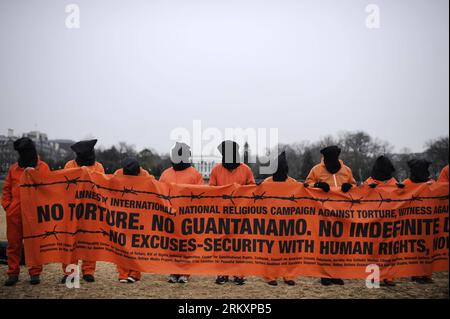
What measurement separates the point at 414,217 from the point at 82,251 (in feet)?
19.6

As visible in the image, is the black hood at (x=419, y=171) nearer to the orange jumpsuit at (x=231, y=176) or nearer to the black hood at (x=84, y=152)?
the orange jumpsuit at (x=231, y=176)

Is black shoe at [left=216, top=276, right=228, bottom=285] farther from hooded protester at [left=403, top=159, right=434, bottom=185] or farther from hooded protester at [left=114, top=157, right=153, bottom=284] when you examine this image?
hooded protester at [left=403, top=159, right=434, bottom=185]

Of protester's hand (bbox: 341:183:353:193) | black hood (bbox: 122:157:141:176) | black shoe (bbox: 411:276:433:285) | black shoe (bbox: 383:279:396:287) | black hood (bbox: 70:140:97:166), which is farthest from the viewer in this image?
black hood (bbox: 70:140:97:166)

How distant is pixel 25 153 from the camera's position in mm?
6434

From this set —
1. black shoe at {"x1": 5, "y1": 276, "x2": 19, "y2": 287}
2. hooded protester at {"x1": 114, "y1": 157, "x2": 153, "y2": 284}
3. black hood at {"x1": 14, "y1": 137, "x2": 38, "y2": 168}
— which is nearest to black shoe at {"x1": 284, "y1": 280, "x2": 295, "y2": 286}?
hooded protester at {"x1": 114, "y1": 157, "x2": 153, "y2": 284}

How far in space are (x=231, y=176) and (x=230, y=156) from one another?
0.41 m

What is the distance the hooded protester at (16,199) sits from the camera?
21.0 feet

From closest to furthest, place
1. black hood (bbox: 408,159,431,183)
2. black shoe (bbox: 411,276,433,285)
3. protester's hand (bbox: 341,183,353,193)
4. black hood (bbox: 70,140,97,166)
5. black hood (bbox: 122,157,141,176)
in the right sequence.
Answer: protester's hand (bbox: 341,183,353,193)
black hood (bbox: 122,157,141,176)
black shoe (bbox: 411,276,433,285)
black hood (bbox: 70,140,97,166)
black hood (bbox: 408,159,431,183)

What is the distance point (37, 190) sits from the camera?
247 inches

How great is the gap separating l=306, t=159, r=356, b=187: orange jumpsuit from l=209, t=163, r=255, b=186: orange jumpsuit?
123 centimetres

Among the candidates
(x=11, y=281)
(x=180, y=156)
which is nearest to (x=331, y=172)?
(x=180, y=156)

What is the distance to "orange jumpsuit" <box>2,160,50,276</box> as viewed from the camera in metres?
6.39
